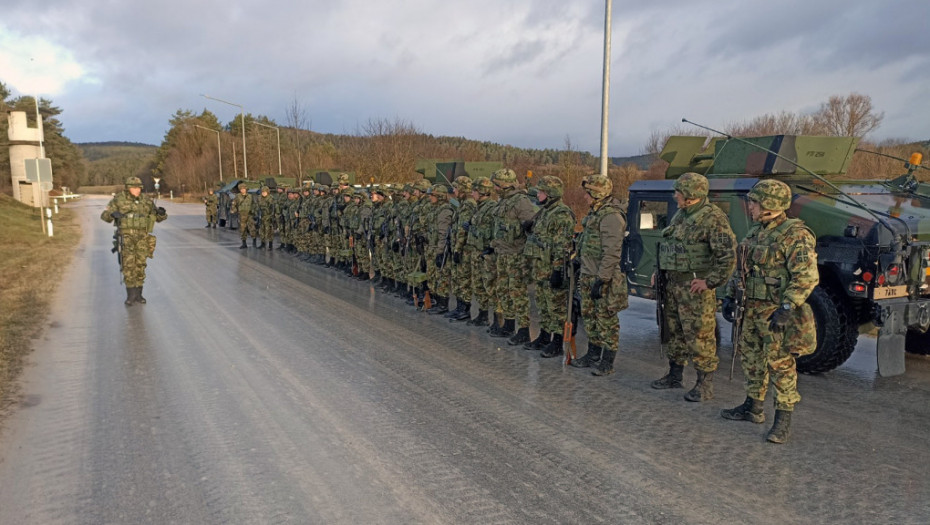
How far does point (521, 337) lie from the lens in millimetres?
7594

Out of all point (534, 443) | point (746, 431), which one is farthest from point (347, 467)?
point (746, 431)

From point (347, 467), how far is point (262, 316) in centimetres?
528

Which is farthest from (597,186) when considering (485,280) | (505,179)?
(485,280)

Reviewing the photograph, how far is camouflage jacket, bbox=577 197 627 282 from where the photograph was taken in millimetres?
6164

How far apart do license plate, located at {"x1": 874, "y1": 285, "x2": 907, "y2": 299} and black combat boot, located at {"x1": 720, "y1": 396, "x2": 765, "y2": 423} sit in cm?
175

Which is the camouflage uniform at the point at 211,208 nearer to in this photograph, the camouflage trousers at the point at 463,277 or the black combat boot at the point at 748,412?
the camouflage trousers at the point at 463,277

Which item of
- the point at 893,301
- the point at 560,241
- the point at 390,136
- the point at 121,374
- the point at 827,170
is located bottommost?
the point at 121,374

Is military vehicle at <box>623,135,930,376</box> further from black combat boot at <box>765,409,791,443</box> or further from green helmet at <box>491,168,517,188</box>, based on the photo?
green helmet at <box>491,168,517,188</box>

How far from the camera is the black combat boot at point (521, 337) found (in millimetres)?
7570

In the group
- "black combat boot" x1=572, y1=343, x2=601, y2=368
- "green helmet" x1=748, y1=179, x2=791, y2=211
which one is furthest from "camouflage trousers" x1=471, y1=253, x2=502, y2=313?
"green helmet" x1=748, y1=179, x2=791, y2=211

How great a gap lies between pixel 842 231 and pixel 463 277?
182 inches

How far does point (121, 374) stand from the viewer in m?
6.32

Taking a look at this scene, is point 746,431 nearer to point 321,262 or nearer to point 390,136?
point 321,262

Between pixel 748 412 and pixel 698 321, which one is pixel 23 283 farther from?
pixel 748 412
